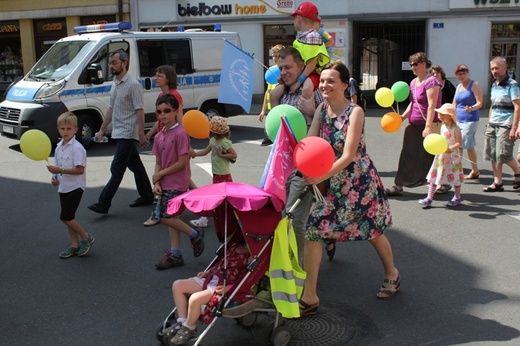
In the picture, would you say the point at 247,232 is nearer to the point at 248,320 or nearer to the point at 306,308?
the point at 248,320

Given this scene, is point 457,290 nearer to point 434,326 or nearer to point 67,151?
point 434,326

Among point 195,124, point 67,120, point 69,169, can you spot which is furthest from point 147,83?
point 195,124

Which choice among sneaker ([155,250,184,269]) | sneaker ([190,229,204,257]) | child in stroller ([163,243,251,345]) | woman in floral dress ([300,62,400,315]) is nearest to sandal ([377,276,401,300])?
woman in floral dress ([300,62,400,315])

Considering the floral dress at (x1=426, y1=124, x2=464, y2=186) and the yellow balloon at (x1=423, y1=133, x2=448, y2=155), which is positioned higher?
the yellow balloon at (x1=423, y1=133, x2=448, y2=155)

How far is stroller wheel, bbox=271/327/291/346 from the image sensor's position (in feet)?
13.1

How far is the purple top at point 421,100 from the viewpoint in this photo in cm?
781

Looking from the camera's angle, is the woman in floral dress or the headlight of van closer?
the woman in floral dress

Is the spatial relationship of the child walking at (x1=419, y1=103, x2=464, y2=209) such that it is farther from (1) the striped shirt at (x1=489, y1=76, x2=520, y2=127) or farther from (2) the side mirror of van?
(2) the side mirror of van

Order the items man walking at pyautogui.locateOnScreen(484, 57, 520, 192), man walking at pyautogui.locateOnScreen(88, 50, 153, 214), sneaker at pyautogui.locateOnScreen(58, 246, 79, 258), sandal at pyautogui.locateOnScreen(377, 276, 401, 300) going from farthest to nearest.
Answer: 1. man walking at pyautogui.locateOnScreen(484, 57, 520, 192)
2. man walking at pyautogui.locateOnScreen(88, 50, 153, 214)
3. sneaker at pyautogui.locateOnScreen(58, 246, 79, 258)
4. sandal at pyautogui.locateOnScreen(377, 276, 401, 300)

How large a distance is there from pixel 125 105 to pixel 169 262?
8.35 ft

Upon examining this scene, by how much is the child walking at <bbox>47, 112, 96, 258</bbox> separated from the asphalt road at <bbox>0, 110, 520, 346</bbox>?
1.69 ft

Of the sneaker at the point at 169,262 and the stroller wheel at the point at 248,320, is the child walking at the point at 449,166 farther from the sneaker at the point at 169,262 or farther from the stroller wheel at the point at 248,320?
the stroller wheel at the point at 248,320

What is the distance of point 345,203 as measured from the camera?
4.54 metres

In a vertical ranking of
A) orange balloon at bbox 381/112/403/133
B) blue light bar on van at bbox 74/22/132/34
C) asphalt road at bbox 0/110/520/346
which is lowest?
asphalt road at bbox 0/110/520/346
